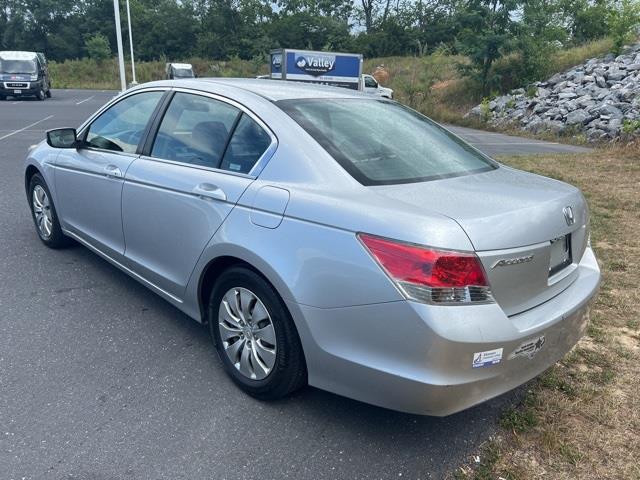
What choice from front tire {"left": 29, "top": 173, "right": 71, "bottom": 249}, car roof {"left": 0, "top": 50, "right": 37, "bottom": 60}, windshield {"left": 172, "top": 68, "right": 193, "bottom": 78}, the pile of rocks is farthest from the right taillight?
windshield {"left": 172, "top": 68, "right": 193, "bottom": 78}

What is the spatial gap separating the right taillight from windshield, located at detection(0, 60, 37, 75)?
30.1m

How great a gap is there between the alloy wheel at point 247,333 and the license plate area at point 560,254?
53.9 inches

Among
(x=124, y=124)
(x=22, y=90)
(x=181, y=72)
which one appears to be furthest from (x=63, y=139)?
(x=181, y=72)

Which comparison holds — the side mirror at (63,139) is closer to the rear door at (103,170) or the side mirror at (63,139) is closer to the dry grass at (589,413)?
the rear door at (103,170)

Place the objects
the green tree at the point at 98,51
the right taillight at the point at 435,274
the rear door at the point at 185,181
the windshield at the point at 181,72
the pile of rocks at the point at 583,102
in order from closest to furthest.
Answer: the right taillight at the point at 435,274 < the rear door at the point at 185,181 < the pile of rocks at the point at 583,102 < the windshield at the point at 181,72 < the green tree at the point at 98,51

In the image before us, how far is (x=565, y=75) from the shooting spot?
934 inches

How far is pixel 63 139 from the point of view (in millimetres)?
4406

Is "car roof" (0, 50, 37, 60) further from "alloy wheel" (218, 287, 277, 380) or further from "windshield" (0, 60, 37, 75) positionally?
"alloy wheel" (218, 287, 277, 380)

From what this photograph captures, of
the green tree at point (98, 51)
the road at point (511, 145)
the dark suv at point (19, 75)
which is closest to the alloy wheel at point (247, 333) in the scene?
the road at point (511, 145)

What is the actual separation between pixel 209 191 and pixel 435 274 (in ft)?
4.63

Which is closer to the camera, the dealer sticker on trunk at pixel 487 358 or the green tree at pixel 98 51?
the dealer sticker on trunk at pixel 487 358

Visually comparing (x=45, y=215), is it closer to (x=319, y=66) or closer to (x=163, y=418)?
(x=163, y=418)

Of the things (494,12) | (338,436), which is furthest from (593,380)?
(494,12)

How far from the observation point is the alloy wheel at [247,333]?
→ 2.84 metres
